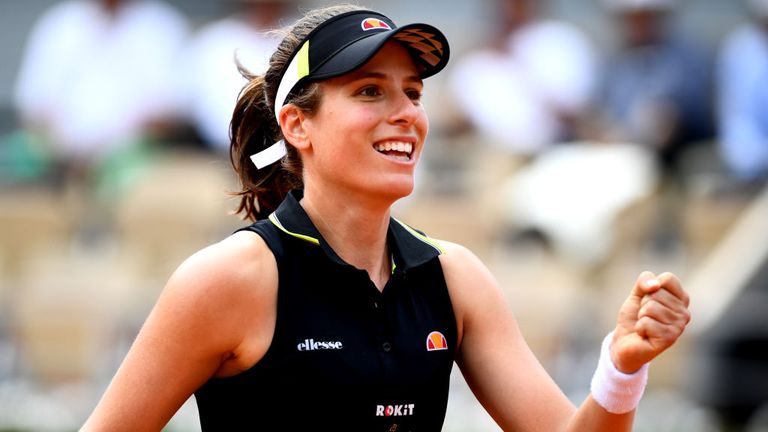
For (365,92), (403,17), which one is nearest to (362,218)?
(365,92)

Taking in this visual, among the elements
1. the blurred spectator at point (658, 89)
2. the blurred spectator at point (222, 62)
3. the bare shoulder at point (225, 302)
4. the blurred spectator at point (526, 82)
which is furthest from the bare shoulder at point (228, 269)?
the blurred spectator at point (526, 82)

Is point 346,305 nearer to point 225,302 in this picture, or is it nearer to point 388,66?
point 225,302

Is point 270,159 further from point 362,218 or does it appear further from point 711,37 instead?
point 711,37

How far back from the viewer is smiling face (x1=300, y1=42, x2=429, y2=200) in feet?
12.4

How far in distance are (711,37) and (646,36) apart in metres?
2.23

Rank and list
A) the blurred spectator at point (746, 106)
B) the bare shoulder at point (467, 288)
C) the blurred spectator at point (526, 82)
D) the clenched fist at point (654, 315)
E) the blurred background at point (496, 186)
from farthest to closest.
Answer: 1. the blurred spectator at point (526, 82)
2. the blurred spectator at point (746, 106)
3. the blurred background at point (496, 186)
4. the bare shoulder at point (467, 288)
5. the clenched fist at point (654, 315)

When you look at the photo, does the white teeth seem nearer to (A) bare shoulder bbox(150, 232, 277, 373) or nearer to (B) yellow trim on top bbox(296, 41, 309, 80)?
(B) yellow trim on top bbox(296, 41, 309, 80)

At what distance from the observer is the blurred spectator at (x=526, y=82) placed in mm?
10062

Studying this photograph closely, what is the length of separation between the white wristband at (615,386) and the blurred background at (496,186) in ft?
18.3

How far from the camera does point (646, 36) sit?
32.2 feet

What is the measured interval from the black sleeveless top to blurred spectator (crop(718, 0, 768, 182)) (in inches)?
242

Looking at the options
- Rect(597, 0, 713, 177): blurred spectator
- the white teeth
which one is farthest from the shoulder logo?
Rect(597, 0, 713, 177): blurred spectator

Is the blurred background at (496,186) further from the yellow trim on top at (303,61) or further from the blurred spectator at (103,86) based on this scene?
the yellow trim on top at (303,61)

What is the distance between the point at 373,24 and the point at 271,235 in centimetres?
60
